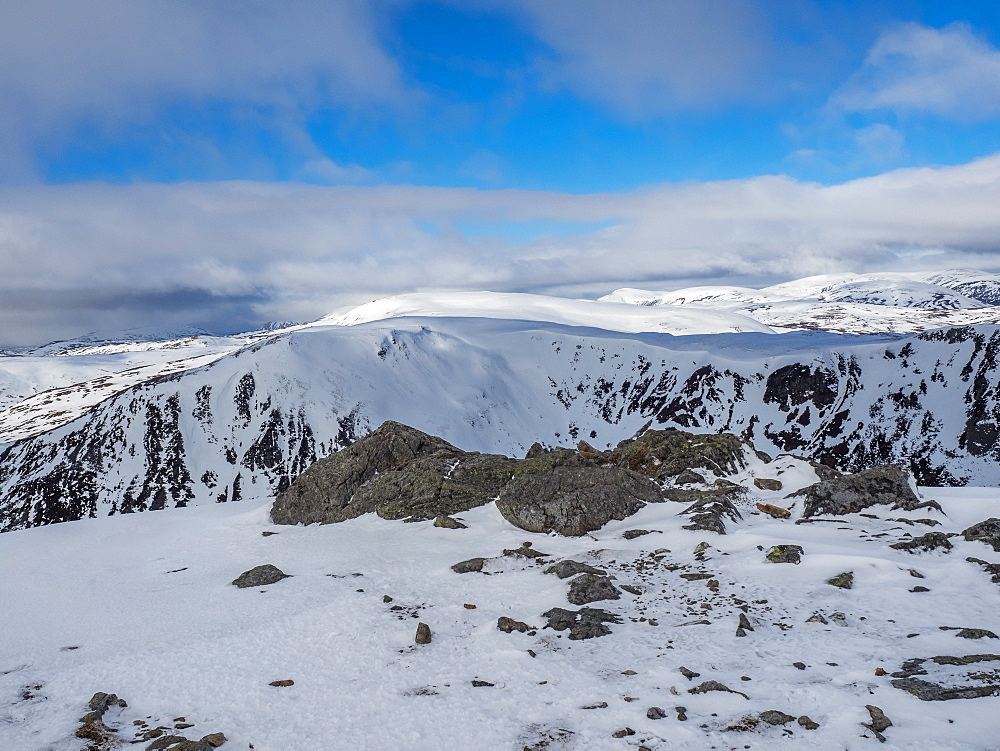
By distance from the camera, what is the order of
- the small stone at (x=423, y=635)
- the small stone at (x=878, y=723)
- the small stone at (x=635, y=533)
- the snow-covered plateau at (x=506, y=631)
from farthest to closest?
1. the small stone at (x=635, y=533)
2. the small stone at (x=423, y=635)
3. the snow-covered plateau at (x=506, y=631)
4. the small stone at (x=878, y=723)

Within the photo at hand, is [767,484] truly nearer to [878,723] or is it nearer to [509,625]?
[509,625]

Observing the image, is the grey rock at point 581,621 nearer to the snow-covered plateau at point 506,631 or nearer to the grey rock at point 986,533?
the snow-covered plateau at point 506,631

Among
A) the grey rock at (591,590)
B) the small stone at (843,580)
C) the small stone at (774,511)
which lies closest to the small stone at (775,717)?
the grey rock at (591,590)

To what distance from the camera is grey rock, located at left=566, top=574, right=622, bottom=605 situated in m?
15.5

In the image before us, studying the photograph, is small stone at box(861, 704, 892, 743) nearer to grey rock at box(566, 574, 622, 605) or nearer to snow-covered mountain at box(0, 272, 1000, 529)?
grey rock at box(566, 574, 622, 605)

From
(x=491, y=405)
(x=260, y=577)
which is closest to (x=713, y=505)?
(x=260, y=577)

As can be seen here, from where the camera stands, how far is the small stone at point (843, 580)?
14.6 metres

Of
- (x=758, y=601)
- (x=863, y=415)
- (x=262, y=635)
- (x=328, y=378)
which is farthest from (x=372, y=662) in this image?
(x=328, y=378)

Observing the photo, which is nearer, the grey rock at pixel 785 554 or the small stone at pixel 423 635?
the small stone at pixel 423 635

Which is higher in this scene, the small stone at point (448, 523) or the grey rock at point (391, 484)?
the grey rock at point (391, 484)

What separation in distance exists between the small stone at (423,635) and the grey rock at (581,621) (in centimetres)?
298

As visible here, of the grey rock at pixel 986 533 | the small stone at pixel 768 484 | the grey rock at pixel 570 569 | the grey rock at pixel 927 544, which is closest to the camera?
the grey rock at pixel 986 533

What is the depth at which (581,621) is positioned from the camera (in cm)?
1398

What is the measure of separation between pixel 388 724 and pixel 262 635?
597 cm
